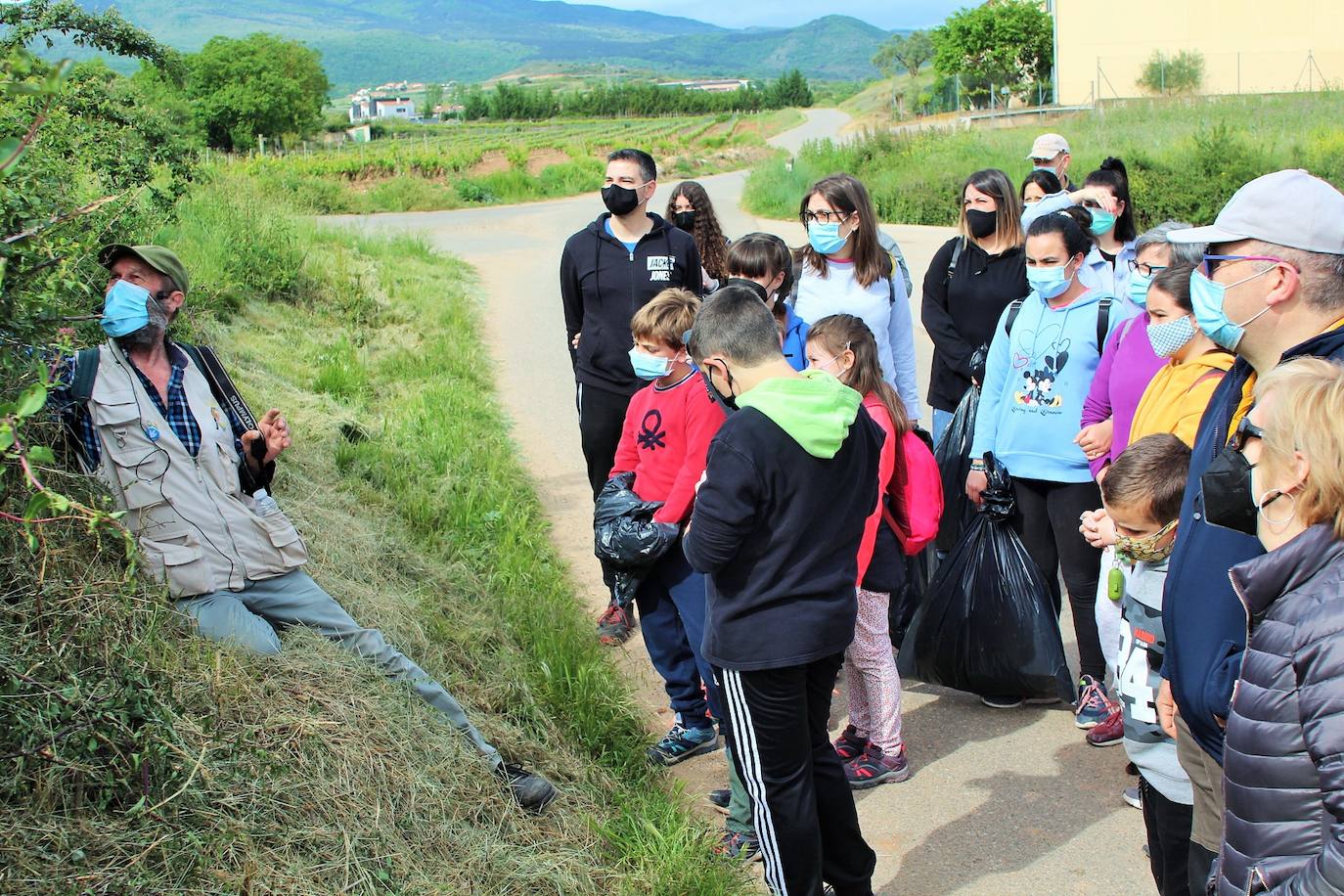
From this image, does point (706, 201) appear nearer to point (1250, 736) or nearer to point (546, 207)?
point (1250, 736)

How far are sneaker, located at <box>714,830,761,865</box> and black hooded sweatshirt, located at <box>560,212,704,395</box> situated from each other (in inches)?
88.4

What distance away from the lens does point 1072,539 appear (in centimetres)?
457

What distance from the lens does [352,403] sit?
8.83 m

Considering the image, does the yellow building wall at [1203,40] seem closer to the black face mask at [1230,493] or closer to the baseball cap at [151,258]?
the baseball cap at [151,258]

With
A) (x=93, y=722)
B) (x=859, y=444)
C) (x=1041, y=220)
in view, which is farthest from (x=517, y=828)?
(x=1041, y=220)

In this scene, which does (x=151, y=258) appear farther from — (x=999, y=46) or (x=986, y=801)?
(x=999, y=46)

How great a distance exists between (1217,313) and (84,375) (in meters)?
3.15

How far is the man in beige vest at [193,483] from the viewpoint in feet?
11.4

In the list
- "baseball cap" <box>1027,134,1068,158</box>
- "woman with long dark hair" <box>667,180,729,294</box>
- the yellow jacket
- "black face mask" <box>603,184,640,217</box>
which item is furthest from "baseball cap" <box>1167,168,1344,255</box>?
"baseball cap" <box>1027,134,1068,158</box>

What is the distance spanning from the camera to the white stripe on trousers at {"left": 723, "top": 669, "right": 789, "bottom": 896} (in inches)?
126

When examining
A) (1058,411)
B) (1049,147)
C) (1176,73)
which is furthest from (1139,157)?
(1176,73)

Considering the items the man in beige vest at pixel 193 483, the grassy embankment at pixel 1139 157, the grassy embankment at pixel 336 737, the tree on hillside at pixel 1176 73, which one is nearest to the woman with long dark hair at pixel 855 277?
the grassy embankment at pixel 336 737

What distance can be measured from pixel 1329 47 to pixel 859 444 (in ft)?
199

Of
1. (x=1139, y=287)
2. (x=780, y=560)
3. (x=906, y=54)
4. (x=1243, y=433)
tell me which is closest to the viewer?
(x=1243, y=433)
